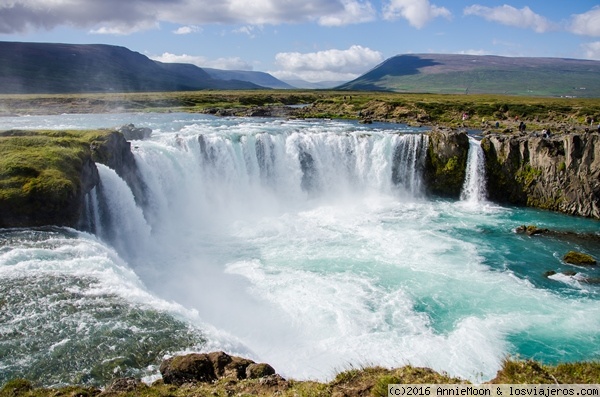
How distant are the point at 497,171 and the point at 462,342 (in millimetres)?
24088

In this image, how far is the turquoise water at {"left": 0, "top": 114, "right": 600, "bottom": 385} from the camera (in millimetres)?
12391

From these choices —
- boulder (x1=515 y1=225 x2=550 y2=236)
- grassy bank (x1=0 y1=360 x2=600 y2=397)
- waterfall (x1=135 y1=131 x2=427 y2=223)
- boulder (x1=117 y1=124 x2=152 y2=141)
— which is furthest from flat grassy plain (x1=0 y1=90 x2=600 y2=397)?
boulder (x1=515 y1=225 x2=550 y2=236)

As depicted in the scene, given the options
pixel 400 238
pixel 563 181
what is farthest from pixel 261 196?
pixel 563 181

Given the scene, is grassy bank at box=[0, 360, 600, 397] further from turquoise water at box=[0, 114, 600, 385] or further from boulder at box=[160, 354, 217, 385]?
turquoise water at box=[0, 114, 600, 385]

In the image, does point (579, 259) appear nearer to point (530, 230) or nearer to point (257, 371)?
point (530, 230)

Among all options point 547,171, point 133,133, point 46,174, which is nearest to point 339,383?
point 46,174

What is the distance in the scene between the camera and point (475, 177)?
3528 cm

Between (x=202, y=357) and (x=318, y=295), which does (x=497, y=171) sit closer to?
(x=318, y=295)

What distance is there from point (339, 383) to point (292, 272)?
13.3 metres

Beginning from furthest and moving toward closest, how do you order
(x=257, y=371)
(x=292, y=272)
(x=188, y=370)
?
(x=292, y=272) → (x=188, y=370) → (x=257, y=371)

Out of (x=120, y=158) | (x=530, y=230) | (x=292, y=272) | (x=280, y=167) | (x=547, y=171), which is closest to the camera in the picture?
(x=292, y=272)

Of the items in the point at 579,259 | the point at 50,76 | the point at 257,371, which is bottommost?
the point at 579,259

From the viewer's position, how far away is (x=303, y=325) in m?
16.2

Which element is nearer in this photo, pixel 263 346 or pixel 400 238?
pixel 263 346
